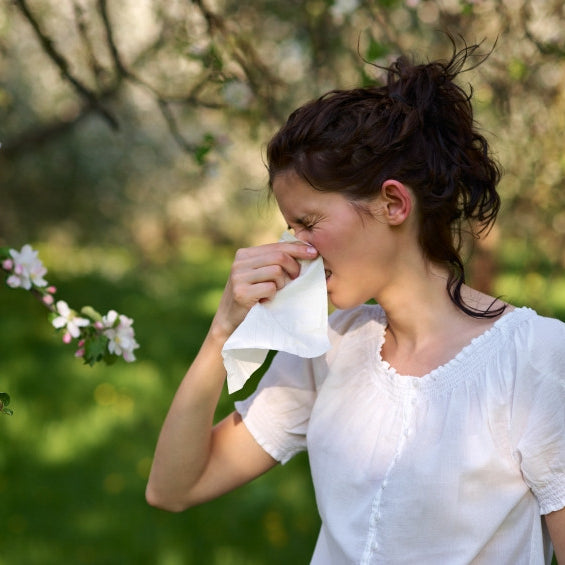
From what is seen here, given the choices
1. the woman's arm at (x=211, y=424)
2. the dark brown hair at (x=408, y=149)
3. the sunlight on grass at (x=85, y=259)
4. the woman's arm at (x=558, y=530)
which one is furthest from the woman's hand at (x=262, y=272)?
the sunlight on grass at (x=85, y=259)

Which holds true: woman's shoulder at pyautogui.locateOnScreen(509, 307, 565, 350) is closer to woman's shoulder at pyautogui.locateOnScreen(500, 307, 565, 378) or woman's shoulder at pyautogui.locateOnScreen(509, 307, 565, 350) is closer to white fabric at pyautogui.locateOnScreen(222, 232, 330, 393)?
woman's shoulder at pyautogui.locateOnScreen(500, 307, 565, 378)

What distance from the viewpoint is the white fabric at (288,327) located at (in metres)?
1.71

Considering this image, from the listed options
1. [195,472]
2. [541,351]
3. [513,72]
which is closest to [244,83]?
[513,72]

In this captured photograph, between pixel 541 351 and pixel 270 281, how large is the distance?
0.53 meters

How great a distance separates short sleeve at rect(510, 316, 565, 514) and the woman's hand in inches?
17.9

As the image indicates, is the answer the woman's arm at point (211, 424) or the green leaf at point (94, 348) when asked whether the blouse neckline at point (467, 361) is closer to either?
the woman's arm at point (211, 424)

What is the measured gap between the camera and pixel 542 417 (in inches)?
61.1

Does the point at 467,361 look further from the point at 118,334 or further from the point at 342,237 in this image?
the point at 118,334

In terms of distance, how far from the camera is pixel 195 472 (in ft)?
6.32

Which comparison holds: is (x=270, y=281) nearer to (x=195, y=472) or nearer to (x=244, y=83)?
(x=195, y=472)

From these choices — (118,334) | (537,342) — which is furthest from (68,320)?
(537,342)

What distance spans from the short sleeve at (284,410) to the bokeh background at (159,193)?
73 centimetres

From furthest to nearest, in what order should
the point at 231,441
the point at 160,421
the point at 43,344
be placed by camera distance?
1. the point at 43,344
2. the point at 160,421
3. the point at 231,441

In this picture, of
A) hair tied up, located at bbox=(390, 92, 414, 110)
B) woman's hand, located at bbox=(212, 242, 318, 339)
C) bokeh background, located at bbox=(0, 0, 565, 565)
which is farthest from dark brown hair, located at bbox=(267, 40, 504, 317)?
bokeh background, located at bbox=(0, 0, 565, 565)
